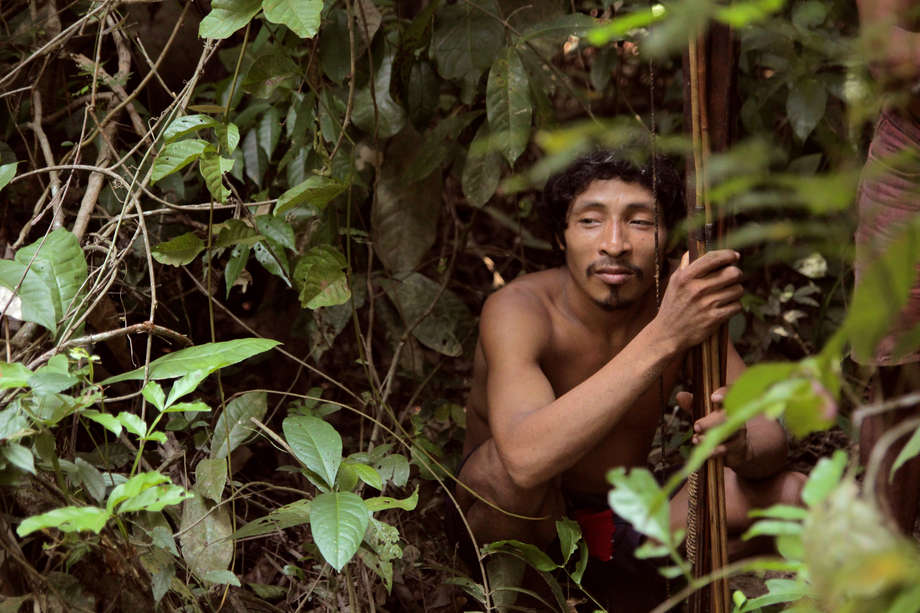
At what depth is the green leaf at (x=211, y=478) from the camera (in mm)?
2113

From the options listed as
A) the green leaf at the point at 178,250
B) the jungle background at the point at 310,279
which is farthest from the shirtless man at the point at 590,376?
the green leaf at the point at 178,250

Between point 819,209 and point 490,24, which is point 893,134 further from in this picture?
point 819,209

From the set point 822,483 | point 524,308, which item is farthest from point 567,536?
point 822,483

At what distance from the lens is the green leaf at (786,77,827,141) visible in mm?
3094

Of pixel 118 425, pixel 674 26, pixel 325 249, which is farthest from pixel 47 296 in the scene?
pixel 674 26

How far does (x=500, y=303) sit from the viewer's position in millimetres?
2592

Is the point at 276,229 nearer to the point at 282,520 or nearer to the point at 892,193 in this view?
the point at 282,520

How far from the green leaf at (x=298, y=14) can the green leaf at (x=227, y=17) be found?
7 cm

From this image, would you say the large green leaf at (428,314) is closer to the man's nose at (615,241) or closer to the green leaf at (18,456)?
the man's nose at (615,241)

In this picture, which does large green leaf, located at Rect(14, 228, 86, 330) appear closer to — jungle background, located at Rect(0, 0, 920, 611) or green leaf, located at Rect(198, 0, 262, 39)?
jungle background, located at Rect(0, 0, 920, 611)

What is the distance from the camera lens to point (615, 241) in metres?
2.44

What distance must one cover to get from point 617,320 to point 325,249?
0.78 m

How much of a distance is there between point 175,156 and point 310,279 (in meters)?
0.47

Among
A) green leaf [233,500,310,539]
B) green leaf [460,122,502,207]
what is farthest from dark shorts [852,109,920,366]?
green leaf [233,500,310,539]
